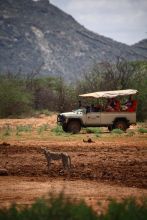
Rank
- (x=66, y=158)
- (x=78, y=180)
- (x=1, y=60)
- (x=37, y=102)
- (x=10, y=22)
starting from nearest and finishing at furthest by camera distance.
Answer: (x=78, y=180) → (x=66, y=158) → (x=37, y=102) → (x=1, y=60) → (x=10, y=22)

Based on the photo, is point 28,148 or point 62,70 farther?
point 62,70

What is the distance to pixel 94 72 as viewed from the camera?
50375 millimetres

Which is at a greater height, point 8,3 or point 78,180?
point 8,3

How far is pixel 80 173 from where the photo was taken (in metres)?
13.3

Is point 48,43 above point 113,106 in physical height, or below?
above

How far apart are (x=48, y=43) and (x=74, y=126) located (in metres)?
134

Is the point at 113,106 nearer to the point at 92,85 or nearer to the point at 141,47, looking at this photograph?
the point at 92,85

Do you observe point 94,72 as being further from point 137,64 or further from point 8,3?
point 8,3

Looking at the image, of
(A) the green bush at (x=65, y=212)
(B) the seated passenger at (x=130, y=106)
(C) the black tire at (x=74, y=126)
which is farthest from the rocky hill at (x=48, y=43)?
(A) the green bush at (x=65, y=212)

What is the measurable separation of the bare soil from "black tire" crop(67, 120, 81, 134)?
548 centimetres

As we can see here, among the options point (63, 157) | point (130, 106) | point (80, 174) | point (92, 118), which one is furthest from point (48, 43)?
point (80, 174)

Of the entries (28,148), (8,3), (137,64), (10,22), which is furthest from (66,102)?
(8,3)

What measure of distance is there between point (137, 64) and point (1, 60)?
320 feet

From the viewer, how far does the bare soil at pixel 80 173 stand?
411 inches
